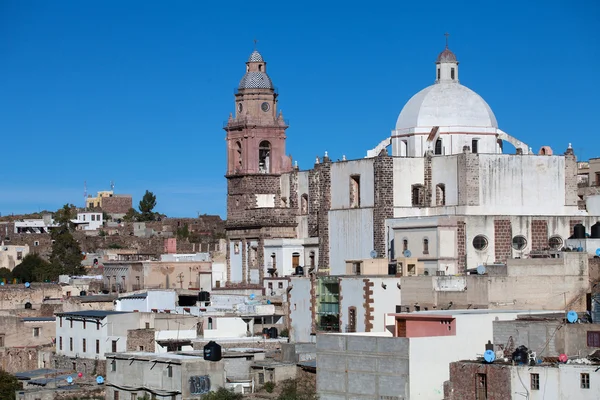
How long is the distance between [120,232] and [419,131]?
58782mm

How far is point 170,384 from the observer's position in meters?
50.1

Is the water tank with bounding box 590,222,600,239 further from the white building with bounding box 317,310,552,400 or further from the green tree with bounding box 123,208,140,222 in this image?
the green tree with bounding box 123,208,140,222

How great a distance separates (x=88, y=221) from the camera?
136000mm

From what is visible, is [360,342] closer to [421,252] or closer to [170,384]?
[170,384]

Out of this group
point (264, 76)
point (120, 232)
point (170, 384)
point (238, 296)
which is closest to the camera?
point (170, 384)

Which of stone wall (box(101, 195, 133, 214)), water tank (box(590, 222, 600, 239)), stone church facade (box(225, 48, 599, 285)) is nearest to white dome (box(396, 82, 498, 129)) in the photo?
stone church facade (box(225, 48, 599, 285))

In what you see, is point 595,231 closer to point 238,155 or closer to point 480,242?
point 480,242

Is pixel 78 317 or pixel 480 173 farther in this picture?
pixel 480 173

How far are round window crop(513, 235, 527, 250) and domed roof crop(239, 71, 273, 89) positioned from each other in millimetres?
19761

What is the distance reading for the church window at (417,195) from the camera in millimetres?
70375

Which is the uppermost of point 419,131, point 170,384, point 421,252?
point 419,131

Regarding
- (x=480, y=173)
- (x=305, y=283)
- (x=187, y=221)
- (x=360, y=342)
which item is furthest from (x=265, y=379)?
(x=187, y=221)

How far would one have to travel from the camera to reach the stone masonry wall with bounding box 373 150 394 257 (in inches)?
2739

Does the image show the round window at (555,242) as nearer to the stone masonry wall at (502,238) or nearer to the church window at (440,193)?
the stone masonry wall at (502,238)
